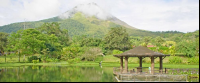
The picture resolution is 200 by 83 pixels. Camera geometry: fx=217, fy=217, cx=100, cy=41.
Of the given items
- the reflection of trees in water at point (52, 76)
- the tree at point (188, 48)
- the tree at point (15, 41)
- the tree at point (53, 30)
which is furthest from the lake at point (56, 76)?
the tree at point (53, 30)

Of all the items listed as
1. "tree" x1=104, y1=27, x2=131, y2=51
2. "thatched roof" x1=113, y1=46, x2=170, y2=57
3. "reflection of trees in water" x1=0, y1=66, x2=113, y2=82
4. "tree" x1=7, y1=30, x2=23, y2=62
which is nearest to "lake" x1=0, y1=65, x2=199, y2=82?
"reflection of trees in water" x1=0, y1=66, x2=113, y2=82

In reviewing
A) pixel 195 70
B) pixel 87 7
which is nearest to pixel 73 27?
pixel 87 7

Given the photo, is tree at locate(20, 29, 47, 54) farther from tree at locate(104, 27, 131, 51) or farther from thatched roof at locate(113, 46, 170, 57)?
thatched roof at locate(113, 46, 170, 57)

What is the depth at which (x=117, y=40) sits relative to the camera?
6606cm

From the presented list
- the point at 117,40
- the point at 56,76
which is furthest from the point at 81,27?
the point at 56,76

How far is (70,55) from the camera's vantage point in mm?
50781

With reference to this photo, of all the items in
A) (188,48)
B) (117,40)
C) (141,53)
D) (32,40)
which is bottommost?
(188,48)

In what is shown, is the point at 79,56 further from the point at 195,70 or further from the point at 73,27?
the point at 73,27

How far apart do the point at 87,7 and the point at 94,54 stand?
14555cm

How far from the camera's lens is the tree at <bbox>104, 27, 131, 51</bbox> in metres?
65.9

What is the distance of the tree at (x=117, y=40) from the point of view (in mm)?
65875

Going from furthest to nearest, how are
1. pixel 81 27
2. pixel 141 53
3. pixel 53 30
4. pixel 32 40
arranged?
pixel 81 27, pixel 53 30, pixel 32 40, pixel 141 53

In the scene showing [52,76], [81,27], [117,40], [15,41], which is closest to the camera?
[52,76]

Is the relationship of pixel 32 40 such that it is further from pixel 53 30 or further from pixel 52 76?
pixel 52 76
